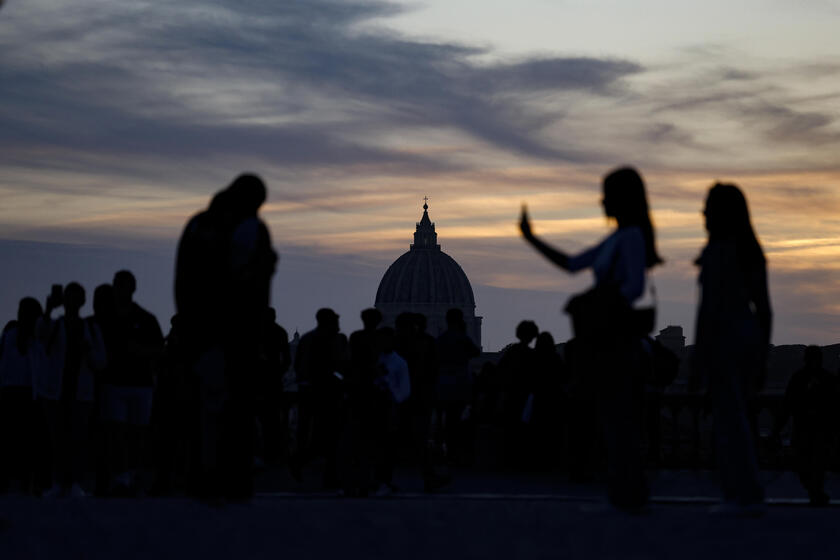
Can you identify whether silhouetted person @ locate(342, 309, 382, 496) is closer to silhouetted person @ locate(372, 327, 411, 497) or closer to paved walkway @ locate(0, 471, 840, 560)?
silhouetted person @ locate(372, 327, 411, 497)

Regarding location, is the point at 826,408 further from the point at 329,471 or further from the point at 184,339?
the point at 184,339

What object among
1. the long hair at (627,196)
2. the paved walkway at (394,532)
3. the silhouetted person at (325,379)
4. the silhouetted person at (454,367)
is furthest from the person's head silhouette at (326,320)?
the long hair at (627,196)

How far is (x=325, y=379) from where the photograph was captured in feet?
48.5

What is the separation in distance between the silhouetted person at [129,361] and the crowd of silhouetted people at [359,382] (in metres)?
0.02

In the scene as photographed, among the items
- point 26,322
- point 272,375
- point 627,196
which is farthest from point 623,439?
point 272,375

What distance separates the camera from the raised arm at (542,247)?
8.66 metres

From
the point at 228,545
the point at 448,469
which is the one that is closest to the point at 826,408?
the point at 448,469

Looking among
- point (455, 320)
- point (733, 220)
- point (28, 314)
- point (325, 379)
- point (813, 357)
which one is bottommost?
point (325, 379)

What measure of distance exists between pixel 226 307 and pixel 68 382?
3834 millimetres

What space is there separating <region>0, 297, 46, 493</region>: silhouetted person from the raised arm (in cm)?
526

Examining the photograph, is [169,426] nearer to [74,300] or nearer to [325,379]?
[74,300]

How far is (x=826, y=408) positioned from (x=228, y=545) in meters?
8.24

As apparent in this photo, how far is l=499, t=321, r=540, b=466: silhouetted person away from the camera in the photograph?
56.9 ft

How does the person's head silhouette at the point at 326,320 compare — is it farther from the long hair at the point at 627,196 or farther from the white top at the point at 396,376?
the long hair at the point at 627,196
